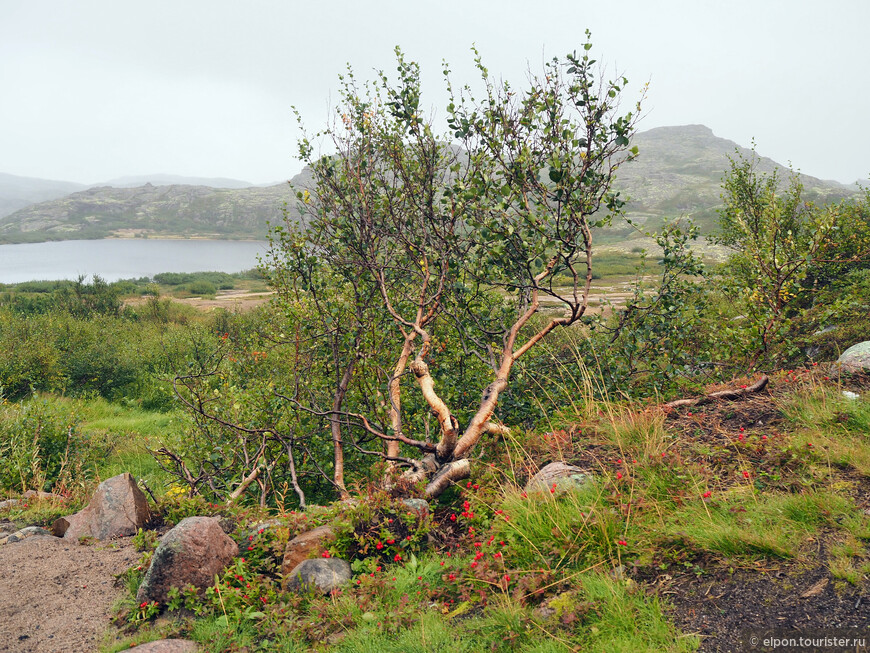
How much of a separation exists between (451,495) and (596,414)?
6.56ft

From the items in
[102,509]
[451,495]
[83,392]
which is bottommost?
[83,392]

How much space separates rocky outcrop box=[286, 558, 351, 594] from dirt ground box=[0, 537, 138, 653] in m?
1.55

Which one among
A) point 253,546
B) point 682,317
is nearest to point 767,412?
point 682,317

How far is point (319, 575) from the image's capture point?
4.39 m

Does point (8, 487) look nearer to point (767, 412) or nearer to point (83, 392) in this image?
point (83, 392)

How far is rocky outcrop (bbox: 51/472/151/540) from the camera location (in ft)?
20.3

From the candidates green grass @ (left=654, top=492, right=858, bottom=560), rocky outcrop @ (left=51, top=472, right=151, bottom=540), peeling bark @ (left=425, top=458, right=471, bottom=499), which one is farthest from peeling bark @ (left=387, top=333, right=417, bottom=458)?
green grass @ (left=654, top=492, right=858, bottom=560)

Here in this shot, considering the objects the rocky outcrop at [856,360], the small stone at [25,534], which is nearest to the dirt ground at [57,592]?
the small stone at [25,534]

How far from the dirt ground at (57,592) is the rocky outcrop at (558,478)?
Answer: 12.7 feet

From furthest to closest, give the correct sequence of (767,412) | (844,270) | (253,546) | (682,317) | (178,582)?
1. (844,270)
2. (682,317)
3. (767,412)
4. (253,546)
5. (178,582)

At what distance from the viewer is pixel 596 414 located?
6117mm

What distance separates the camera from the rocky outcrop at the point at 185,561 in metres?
4.43

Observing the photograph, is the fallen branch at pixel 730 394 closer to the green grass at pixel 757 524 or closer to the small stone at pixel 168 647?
the green grass at pixel 757 524

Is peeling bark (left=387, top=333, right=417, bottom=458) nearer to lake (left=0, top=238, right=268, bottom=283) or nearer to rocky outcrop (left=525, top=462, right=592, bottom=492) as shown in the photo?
rocky outcrop (left=525, top=462, right=592, bottom=492)
